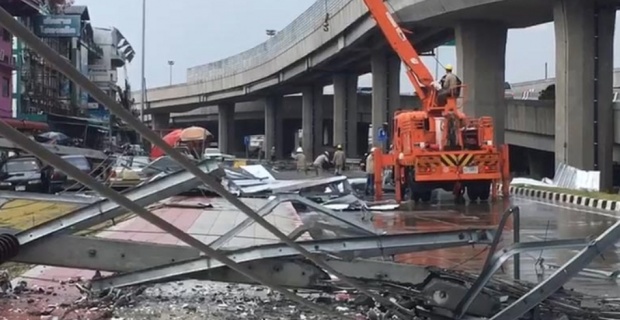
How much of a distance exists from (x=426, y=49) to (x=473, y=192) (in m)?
29.2

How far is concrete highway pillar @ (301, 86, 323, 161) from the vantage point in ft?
240

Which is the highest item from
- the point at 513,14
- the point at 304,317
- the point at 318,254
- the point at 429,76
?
the point at 513,14

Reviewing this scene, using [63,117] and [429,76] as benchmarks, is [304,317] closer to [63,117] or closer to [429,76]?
[429,76]

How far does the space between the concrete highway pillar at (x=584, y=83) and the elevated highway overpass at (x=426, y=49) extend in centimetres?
4

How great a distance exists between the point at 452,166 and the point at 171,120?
85.9m

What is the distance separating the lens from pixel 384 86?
55594 millimetres

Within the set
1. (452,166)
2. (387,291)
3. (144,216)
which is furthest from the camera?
(452,166)

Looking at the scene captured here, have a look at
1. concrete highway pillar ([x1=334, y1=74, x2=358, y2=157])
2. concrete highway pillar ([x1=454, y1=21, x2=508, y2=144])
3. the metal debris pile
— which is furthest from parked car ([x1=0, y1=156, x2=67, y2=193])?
concrete highway pillar ([x1=334, y1=74, x2=358, y2=157])

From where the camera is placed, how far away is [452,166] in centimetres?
2394

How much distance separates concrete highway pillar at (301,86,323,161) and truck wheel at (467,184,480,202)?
4715cm

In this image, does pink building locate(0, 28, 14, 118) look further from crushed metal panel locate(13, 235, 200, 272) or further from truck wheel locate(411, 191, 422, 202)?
crushed metal panel locate(13, 235, 200, 272)

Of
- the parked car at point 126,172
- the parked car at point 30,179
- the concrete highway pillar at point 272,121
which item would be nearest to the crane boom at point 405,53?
the parked car at point 126,172

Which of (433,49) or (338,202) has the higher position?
(433,49)

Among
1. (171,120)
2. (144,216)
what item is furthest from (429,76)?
(171,120)
